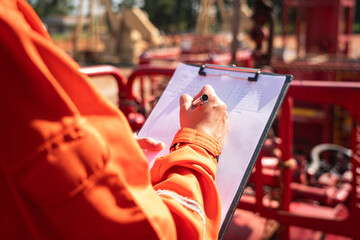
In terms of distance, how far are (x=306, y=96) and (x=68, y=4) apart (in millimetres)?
58042

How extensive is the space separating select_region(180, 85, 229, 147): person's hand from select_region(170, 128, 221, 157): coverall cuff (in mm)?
21

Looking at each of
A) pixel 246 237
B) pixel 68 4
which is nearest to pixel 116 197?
pixel 246 237

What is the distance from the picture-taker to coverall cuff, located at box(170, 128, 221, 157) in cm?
109

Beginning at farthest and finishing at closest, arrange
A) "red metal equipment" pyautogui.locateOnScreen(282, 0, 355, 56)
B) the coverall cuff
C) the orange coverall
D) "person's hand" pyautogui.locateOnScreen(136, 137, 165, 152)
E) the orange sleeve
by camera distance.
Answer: "red metal equipment" pyautogui.locateOnScreen(282, 0, 355, 56) < "person's hand" pyautogui.locateOnScreen(136, 137, 165, 152) < the coverall cuff < the orange sleeve < the orange coverall

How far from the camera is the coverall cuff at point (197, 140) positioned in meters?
1.09

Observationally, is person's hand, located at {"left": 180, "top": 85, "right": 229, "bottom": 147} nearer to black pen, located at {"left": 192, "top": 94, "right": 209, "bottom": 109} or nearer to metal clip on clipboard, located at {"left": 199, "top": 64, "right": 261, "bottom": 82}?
black pen, located at {"left": 192, "top": 94, "right": 209, "bottom": 109}

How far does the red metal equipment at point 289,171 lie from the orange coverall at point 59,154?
1366mm

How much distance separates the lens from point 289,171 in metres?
2.16

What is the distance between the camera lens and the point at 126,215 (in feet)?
2.43

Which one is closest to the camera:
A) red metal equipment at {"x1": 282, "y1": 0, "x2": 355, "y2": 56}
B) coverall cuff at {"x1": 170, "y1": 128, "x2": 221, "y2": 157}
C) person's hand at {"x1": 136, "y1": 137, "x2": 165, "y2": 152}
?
Result: coverall cuff at {"x1": 170, "y1": 128, "x2": 221, "y2": 157}

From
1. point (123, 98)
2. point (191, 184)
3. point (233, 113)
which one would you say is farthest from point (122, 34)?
point (191, 184)

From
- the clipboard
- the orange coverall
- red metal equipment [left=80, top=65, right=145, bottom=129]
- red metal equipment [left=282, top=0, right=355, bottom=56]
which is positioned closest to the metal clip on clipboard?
the clipboard

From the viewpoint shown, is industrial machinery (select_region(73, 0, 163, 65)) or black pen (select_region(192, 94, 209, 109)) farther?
industrial machinery (select_region(73, 0, 163, 65))

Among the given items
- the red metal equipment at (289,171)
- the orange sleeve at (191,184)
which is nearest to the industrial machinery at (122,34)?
the red metal equipment at (289,171)
